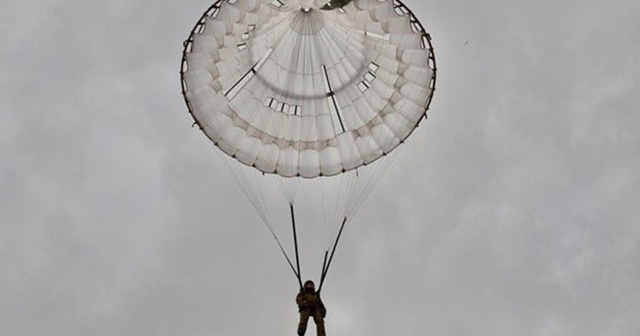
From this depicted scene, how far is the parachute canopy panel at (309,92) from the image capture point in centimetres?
3478

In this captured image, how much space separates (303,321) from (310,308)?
1.75 feet

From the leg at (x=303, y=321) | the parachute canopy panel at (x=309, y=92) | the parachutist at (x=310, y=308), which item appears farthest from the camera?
the parachute canopy panel at (x=309, y=92)

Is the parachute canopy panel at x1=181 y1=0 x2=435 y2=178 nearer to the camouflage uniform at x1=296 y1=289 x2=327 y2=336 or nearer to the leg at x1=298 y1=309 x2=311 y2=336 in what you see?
the camouflage uniform at x1=296 y1=289 x2=327 y2=336

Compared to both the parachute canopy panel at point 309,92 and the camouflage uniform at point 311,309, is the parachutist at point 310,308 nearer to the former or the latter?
the camouflage uniform at point 311,309

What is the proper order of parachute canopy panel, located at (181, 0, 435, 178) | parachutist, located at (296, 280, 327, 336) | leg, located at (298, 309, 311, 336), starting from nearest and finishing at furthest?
leg, located at (298, 309, 311, 336) < parachutist, located at (296, 280, 327, 336) < parachute canopy panel, located at (181, 0, 435, 178)

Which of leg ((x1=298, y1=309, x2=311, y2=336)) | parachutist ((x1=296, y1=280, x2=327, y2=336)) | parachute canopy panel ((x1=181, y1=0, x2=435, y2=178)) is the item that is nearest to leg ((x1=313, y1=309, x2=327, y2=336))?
parachutist ((x1=296, y1=280, x2=327, y2=336))

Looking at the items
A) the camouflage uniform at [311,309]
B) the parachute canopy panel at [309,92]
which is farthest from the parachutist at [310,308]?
the parachute canopy panel at [309,92]

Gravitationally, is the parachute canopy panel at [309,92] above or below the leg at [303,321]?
above

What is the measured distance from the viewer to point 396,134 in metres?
35.8

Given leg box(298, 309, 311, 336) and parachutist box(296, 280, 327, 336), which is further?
parachutist box(296, 280, 327, 336)

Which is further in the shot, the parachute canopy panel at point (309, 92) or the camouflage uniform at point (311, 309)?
the parachute canopy panel at point (309, 92)

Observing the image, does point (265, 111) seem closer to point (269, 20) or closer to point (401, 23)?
point (269, 20)

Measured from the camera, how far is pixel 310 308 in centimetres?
3384

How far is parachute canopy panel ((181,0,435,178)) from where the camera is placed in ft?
114
